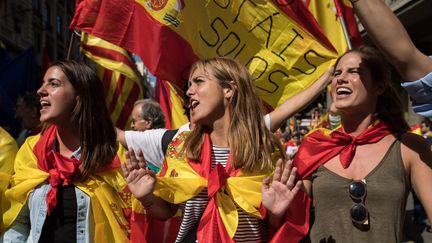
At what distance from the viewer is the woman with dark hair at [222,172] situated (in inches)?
83.7

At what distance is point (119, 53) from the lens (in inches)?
230

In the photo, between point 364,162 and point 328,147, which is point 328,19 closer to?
point 328,147

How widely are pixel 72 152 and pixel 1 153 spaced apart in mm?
377

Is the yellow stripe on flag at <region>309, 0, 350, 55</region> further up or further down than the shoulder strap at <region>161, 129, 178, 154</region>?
further up

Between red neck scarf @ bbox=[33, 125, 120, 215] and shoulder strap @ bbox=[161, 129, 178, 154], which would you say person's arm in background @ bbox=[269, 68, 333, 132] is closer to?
shoulder strap @ bbox=[161, 129, 178, 154]

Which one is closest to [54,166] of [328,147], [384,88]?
[328,147]

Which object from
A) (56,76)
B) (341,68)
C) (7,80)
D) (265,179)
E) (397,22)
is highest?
(397,22)

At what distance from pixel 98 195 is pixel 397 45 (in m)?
1.60

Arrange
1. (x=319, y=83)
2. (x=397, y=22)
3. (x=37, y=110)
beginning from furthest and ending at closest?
(x=37, y=110) < (x=319, y=83) < (x=397, y=22)

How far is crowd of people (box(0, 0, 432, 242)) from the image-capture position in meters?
2.15

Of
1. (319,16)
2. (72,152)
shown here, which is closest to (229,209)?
(72,152)

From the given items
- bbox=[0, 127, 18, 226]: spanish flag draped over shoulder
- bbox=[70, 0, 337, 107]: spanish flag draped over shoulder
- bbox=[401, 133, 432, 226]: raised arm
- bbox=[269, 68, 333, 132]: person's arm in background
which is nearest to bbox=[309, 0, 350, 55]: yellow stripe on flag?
bbox=[70, 0, 337, 107]: spanish flag draped over shoulder

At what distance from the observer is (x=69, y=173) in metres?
2.45

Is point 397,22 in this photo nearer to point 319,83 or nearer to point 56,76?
point 319,83
